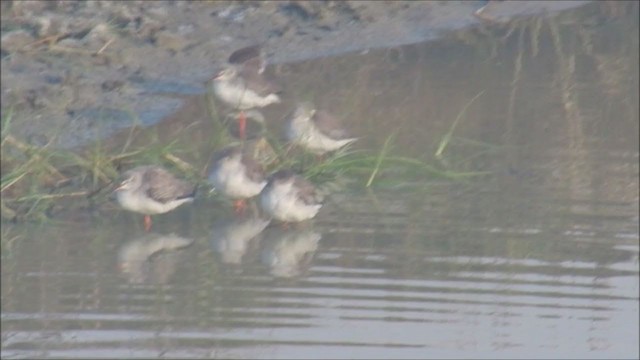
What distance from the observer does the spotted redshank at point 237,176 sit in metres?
10.8

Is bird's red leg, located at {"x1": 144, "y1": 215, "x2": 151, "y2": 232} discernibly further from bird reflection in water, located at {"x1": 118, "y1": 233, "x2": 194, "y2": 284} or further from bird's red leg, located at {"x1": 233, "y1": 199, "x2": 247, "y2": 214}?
bird's red leg, located at {"x1": 233, "y1": 199, "x2": 247, "y2": 214}

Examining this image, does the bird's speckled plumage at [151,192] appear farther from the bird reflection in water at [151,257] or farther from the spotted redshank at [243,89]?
the spotted redshank at [243,89]

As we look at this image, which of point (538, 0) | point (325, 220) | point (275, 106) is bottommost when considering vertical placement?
point (538, 0)

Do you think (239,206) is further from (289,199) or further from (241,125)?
(241,125)

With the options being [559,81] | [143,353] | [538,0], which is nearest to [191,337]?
[143,353]

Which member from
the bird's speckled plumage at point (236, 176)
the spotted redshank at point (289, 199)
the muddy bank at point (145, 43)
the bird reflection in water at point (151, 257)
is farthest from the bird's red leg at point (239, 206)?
the muddy bank at point (145, 43)

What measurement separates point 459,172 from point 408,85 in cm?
278

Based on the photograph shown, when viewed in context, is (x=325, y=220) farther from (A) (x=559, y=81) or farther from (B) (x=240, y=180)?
(A) (x=559, y=81)

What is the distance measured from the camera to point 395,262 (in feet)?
Answer: 32.4

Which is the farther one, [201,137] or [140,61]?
[140,61]

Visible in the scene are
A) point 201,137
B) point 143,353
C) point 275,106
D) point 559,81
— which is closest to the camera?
point 143,353

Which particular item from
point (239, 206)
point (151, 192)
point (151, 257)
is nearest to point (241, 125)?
point (239, 206)

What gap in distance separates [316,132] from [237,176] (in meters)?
1.11

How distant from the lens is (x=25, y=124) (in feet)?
40.7
